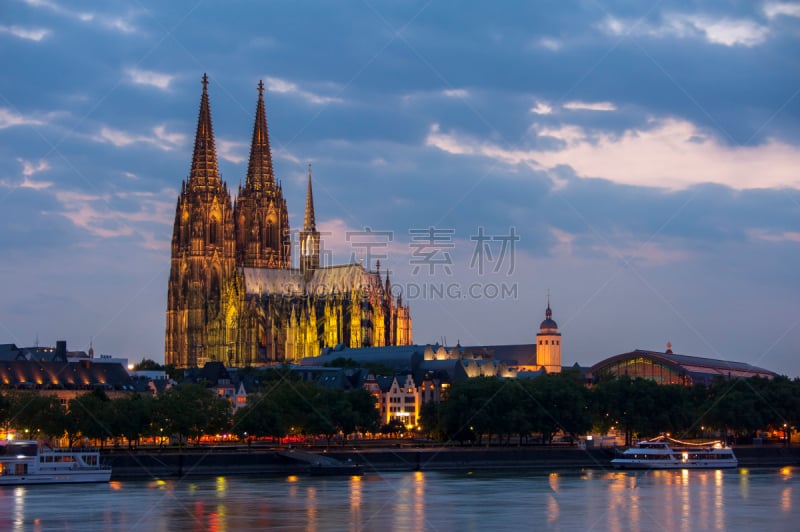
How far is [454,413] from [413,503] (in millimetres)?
47763

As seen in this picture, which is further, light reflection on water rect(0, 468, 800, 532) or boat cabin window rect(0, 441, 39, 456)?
boat cabin window rect(0, 441, 39, 456)

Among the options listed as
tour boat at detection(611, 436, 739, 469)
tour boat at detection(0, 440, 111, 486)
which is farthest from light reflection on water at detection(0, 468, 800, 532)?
tour boat at detection(611, 436, 739, 469)

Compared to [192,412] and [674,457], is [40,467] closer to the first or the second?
[192,412]

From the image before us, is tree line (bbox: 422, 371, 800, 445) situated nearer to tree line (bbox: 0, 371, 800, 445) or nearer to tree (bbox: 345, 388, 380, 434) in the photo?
tree line (bbox: 0, 371, 800, 445)

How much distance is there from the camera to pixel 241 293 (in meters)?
198

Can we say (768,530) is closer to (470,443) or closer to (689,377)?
(470,443)

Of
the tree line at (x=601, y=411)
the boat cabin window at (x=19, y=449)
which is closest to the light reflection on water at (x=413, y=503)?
the boat cabin window at (x=19, y=449)

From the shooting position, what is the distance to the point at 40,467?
287ft

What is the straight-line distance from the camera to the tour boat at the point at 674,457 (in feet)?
351

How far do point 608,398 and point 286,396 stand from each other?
26.8 m

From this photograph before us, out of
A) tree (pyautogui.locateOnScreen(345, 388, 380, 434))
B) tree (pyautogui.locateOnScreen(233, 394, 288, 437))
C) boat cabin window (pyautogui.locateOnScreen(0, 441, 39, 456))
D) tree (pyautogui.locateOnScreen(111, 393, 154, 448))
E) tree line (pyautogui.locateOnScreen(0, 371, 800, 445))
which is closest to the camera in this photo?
boat cabin window (pyautogui.locateOnScreen(0, 441, 39, 456))

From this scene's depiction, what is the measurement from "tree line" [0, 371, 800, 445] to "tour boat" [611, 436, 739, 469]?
10.5m

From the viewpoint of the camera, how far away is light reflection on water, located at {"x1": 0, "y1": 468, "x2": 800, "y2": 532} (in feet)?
206

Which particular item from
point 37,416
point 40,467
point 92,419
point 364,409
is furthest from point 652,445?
point 40,467
